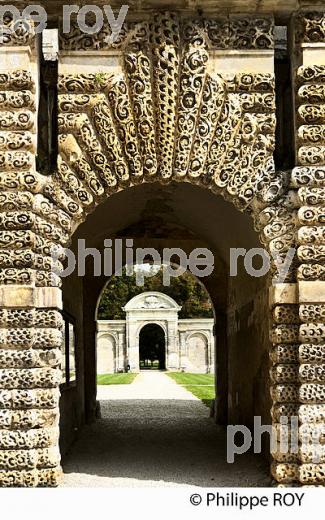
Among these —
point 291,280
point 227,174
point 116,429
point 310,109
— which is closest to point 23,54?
point 227,174

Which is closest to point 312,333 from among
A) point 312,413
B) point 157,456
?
point 312,413

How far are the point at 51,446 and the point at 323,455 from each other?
2636mm

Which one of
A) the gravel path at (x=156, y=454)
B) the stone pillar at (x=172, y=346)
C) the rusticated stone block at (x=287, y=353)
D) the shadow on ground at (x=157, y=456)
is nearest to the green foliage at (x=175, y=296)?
the stone pillar at (x=172, y=346)

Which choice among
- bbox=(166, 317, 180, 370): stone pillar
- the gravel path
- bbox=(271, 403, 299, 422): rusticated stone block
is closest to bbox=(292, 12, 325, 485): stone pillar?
bbox=(271, 403, 299, 422): rusticated stone block

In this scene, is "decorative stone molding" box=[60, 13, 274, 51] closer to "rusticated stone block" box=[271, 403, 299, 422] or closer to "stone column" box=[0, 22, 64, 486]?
"stone column" box=[0, 22, 64, 486]

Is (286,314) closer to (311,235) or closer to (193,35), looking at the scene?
(311,235)

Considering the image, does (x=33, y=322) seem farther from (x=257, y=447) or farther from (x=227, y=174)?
(x=257, y=447)

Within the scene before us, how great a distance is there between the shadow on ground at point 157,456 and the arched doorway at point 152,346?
28.0m

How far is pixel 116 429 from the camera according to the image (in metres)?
14.3

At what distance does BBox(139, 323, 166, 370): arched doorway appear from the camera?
147 ft

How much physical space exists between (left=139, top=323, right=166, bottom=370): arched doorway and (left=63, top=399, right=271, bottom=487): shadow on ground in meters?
28.0

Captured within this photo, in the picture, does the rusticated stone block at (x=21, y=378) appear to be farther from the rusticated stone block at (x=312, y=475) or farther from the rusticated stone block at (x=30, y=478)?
the rusticated stone block at (x=312, y=475)

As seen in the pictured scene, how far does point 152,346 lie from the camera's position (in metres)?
46.4

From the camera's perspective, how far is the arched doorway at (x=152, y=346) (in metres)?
44.8
